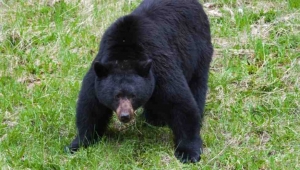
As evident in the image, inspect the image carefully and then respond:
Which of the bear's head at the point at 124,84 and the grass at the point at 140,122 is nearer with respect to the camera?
the bear's head at the point at 124,84

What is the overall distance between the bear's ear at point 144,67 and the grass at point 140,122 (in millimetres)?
849

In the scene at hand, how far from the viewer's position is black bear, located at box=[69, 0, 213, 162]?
6.29m

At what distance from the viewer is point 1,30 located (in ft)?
30.0

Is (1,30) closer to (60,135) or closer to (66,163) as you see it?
(60,135)

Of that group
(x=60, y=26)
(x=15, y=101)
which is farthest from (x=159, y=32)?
(x=60, y=26)

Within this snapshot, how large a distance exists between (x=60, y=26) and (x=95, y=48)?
68 centimetres

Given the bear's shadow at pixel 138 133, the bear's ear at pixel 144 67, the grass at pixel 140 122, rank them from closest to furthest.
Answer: the bear's ear at pixel 144 67 < the grass at pixel 140 122 < the bear's shadow at pixel 138 133

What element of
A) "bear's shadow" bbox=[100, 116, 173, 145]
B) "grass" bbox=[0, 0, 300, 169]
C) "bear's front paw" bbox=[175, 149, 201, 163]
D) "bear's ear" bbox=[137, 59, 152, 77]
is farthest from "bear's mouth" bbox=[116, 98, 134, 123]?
"bear's front paw" bbox=[175, 149, 201, 163]

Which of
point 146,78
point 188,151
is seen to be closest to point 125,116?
point 146,78

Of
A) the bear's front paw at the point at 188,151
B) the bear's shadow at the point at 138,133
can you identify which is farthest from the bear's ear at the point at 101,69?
the bear's front paw at the point at 188,151

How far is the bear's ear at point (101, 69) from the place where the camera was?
6240 millimetres

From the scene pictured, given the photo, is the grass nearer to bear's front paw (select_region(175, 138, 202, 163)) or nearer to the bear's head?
bear's front paw (select_region(175, 138, 202, 163))

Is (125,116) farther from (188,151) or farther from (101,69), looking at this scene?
(188,151)

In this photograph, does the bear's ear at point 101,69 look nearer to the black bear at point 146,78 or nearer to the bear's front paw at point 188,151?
the black bear at point 146,78
